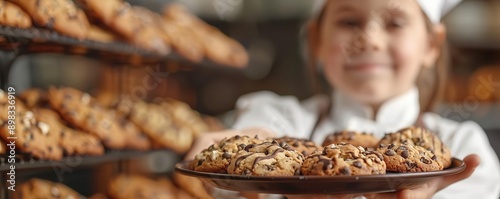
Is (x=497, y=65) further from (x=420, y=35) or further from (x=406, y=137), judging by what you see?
(x=406, y=137)

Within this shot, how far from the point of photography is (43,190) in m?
1.50

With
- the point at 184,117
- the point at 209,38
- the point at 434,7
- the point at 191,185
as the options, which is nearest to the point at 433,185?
the point at 434,7

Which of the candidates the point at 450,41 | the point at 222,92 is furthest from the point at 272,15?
the point at 450,41

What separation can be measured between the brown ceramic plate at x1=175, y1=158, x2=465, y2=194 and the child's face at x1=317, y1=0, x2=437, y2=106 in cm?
48

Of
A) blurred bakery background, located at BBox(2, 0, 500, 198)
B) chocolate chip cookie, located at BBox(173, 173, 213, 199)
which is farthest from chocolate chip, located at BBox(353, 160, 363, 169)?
blurred bakery background, located at BBox(2, 0, 500, 198)

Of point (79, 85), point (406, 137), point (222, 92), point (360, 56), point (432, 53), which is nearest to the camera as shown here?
point (406, 137)

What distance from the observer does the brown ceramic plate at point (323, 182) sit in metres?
0.91

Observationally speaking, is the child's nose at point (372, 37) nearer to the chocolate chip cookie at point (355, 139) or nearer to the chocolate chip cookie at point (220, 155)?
the chocolate chip cookie at point (355, 139)

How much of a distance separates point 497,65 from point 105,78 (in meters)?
2.08

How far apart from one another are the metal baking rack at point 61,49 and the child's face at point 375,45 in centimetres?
58

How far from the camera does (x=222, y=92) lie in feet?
9.38

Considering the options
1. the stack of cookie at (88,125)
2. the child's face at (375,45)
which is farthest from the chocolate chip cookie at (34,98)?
the child's face at (375,45)

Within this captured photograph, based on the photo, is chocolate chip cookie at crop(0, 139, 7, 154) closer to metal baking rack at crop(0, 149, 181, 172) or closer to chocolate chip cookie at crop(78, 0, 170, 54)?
metal baking rack at crop(0, 149, 181, 172)

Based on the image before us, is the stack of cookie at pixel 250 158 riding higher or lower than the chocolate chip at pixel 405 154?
lower
